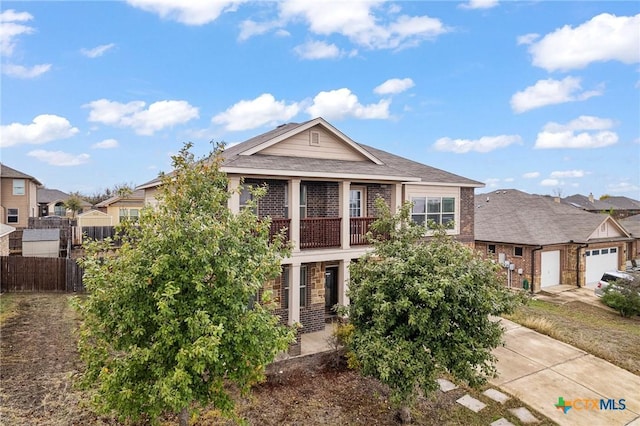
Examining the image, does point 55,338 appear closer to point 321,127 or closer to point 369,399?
point 369,399

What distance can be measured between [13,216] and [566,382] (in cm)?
4371

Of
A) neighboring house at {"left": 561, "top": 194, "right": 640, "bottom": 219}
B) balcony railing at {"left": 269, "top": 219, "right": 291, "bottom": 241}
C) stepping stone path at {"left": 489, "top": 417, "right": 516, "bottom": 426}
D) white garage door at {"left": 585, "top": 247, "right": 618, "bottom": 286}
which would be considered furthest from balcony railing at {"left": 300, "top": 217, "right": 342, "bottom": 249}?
neighboring house at {"left": 561, "top": 194, "right": 640, "bottom": 219}

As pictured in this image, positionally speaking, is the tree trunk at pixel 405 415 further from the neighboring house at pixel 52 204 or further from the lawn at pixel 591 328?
the neighboring house at pixel 52 204

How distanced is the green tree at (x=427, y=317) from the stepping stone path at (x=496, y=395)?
1834 mm

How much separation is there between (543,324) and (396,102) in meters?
16.1

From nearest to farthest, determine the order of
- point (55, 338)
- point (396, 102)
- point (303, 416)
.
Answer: point (303, 416) < point (55, 338) < point (396, 102)

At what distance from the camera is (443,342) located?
6.85 metres

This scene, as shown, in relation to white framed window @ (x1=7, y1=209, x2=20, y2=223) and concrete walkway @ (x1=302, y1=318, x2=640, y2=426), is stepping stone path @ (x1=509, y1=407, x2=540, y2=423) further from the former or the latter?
white framed window @ (x1=7, y1=209, x2=20, y2=223)

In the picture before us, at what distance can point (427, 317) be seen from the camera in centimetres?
636

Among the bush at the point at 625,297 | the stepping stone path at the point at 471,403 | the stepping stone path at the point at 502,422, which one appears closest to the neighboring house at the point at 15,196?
the stepping stone path at the point at 471,403

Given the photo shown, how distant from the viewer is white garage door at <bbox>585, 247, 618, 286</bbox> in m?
24.0

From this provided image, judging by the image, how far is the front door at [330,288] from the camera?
13978 millimetres

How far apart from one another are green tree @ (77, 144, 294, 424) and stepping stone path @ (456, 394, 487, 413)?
5106 mm

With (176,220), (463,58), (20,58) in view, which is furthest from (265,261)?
(463,58)
